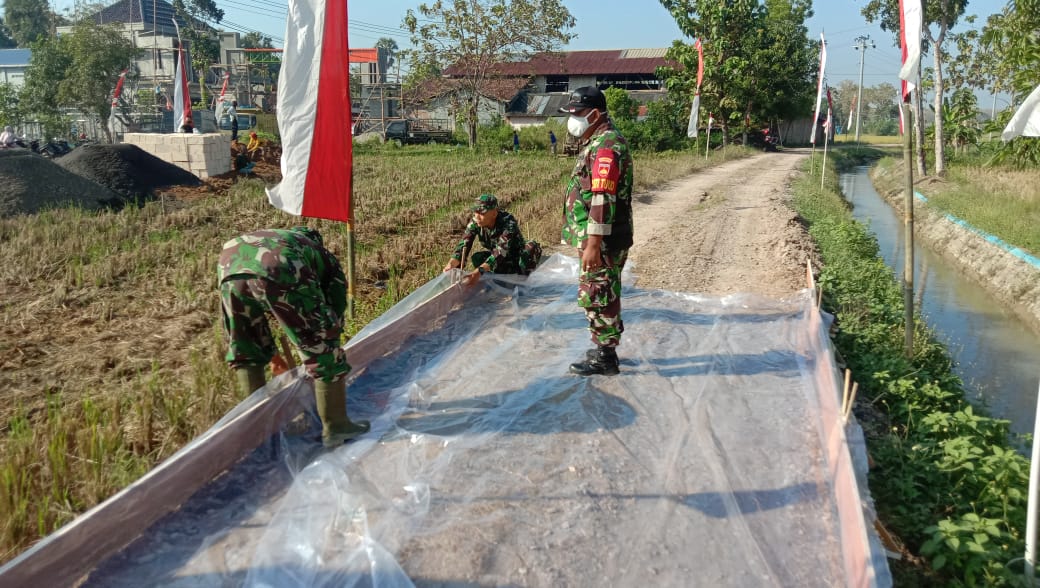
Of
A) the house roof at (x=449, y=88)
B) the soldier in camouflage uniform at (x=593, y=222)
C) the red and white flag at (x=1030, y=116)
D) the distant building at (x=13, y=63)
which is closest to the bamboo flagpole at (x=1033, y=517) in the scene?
the red and white flag at (x=1030, y=116)

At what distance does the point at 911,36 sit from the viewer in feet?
14.6

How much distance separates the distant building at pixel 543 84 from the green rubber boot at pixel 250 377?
1083 inches

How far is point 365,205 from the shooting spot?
11820 mm

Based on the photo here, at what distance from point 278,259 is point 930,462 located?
319cm

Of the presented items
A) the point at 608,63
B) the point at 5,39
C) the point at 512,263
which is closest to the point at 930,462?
the point at 512,263

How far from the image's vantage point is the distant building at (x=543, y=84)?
1227 inches

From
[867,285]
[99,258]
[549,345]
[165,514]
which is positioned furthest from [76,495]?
[867,285]

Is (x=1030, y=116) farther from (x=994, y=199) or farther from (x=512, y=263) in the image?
(x=994, y=199)

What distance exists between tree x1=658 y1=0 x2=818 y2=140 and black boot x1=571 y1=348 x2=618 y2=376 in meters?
29.4

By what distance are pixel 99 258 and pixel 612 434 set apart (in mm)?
6374

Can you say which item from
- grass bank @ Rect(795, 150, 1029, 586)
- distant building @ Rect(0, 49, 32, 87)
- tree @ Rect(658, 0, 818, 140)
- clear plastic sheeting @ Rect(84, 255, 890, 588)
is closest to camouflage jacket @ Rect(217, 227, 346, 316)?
clear plastic sheeting @ Rect(84, 255, 890, 588)

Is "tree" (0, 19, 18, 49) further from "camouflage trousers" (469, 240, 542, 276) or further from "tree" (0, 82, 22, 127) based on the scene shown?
"camouflage trousers" (469, 240, 542, 276)

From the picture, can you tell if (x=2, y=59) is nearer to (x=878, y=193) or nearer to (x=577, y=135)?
(x=878, y=193)

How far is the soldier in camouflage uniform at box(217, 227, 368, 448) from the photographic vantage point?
9.86ft
